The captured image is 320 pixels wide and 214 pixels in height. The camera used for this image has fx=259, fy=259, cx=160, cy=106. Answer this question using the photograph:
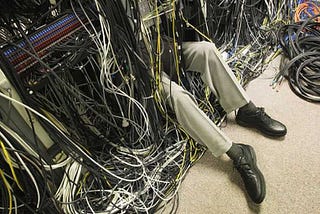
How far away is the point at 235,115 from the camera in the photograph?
1594 mm

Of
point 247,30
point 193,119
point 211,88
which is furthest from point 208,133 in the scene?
point 247,30

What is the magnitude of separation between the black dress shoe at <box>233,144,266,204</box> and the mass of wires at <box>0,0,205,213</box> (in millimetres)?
244

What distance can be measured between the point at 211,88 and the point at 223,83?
7 cm

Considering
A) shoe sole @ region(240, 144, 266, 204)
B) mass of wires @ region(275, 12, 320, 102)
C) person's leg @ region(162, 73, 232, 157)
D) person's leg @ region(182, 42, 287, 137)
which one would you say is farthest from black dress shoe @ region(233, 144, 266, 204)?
mass of wires @ region(275, 12, 320, 102)

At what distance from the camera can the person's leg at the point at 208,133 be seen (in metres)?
1.18

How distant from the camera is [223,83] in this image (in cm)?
135

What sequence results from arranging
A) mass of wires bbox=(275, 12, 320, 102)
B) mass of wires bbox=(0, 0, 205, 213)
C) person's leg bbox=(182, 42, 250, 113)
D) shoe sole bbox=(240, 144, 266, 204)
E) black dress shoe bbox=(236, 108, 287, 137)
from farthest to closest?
1. mass of wires bbox=(275, 12, 320, 102)
2. black dress shoe bbox=(236, 108, 287, 137)
3. person's leg bbox=(182, 42, 250, 113)
4. shoe sole bbox=(240, 144, 266, 204)
5. mass of wires bbox=(0, 0, 205, 213)

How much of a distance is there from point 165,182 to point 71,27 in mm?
834

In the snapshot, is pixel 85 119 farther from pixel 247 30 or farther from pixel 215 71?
pixel 247 30

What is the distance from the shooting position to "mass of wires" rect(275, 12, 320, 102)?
1.67 metres

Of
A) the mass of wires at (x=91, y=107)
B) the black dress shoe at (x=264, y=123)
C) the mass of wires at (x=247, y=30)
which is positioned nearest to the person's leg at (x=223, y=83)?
the black dress shoe at (x=264, y=123)

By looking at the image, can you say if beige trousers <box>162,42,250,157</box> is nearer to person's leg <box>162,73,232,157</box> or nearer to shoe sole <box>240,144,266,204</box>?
person's leg <box>162,73,232,157</box>

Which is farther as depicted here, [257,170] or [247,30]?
[247,30]

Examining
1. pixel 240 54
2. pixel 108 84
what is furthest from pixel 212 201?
pixel 240 54
